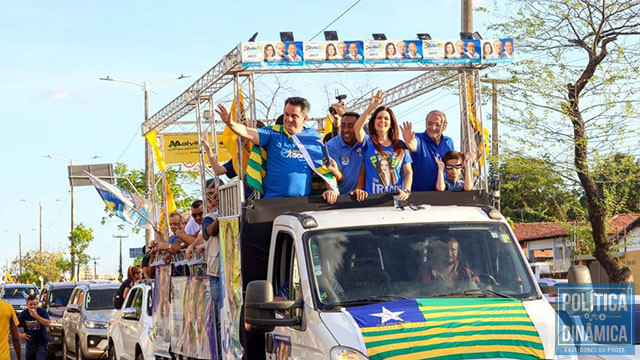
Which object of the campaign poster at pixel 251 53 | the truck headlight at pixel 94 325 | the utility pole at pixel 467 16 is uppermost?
the utility pole at pixel 467 16

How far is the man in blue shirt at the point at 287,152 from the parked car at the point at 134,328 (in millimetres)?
6097

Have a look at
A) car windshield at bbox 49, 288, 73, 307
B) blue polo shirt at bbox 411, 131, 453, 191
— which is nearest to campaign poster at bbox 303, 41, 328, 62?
blue polo shirt at bbox 411, 131, 453, 191

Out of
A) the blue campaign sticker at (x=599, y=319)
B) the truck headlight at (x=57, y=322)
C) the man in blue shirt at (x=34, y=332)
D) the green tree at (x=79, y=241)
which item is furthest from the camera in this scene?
the green tree at (x=79, y=241)

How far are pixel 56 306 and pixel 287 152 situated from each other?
18446mm

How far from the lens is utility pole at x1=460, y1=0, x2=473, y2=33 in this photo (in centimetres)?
1756

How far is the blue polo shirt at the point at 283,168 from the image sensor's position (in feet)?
28.0

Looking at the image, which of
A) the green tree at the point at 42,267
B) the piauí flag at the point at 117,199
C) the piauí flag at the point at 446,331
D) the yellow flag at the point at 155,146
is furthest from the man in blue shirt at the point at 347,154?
the green tree at the point at 42,267

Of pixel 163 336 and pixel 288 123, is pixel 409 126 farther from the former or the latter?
pixel 163 336

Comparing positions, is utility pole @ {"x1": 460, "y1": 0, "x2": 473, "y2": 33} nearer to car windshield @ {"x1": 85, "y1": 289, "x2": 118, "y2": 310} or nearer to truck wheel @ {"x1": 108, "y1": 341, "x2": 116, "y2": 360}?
truck wheel @ {"x1": 108, "y1": 341, "x2": 116, "y2": 360}

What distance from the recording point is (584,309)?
10.8 m

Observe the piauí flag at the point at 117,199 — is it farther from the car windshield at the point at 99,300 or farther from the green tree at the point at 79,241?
the green tree at the point at 79,241

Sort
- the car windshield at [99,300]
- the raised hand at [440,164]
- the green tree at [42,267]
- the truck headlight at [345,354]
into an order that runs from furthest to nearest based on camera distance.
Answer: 1. the green tree at [42,267]
2. the car windshield at [99,300]
3. the raised hand at [440,164]
4. the truck headlight at [345,354]

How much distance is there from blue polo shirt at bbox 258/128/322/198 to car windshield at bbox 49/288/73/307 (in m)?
18.3

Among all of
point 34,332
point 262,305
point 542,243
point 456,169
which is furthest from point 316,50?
point 542,243
